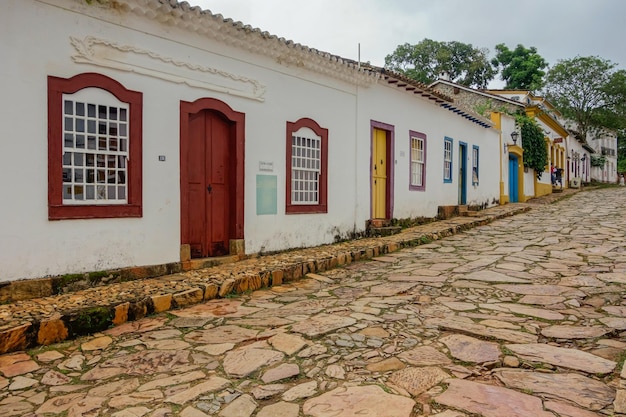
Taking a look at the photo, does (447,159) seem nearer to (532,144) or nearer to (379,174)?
(379,174)

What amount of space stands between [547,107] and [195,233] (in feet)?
94.8

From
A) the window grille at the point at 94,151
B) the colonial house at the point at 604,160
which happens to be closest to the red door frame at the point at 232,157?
the window grille at the point at 94,151

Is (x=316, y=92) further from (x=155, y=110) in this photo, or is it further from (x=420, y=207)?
(x=420, y=207)

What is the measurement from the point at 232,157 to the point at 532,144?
17643mm

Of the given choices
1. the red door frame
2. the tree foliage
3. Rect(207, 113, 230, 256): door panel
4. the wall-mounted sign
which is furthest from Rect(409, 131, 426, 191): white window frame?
the tree foliage

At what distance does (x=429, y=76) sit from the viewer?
3803 centimetres

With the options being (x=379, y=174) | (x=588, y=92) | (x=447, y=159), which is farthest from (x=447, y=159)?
(x=588, y=92)

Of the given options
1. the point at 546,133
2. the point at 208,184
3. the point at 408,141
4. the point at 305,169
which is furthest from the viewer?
the point at 546,133

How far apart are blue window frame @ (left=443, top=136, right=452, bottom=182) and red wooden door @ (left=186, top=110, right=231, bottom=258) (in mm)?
8416

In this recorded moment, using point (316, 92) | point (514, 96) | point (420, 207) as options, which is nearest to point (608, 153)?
point (514, 96)

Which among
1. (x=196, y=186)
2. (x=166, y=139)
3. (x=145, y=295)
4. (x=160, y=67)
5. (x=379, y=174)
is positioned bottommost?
(x=145, y=295)

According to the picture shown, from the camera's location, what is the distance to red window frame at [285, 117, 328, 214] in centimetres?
830

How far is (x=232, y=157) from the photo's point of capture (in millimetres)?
7410

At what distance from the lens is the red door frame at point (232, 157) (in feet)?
21.8
